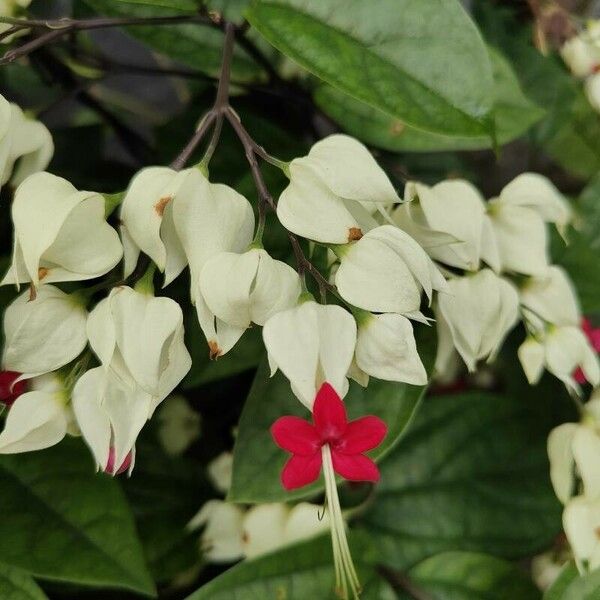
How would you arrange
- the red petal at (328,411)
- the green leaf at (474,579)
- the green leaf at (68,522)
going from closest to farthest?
the red petal at (328,411) → the green leaf at (68,522) → the green leaf at (474,579)

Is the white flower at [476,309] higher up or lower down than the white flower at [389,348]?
lower down

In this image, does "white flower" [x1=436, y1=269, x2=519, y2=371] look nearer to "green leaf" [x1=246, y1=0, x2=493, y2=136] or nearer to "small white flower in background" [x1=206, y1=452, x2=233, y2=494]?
"green leaf" [x1=246, y1=0, x2=493, y2=136]

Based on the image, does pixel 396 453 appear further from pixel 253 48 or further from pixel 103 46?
pixel 103 46

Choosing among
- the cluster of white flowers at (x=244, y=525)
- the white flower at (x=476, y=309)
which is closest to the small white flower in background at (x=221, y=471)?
the cluster of white flowers at (x=244, y=525)

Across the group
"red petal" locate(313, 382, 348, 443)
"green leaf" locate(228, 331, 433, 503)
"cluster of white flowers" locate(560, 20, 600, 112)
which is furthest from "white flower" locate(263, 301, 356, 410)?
"cluster of white flowers" locate(560, 20, 600, 112)

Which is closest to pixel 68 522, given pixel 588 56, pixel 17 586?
pixel 17 586

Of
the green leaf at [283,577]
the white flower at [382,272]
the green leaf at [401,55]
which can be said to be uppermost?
the green leaf at [401,55]

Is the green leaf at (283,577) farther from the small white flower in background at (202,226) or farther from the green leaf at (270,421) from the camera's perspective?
the small white flower in background at (202,226)

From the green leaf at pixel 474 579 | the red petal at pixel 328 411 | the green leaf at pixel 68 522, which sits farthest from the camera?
the green leaf at pixel 474 579

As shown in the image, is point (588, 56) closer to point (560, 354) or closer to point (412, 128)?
point (412, 128)
